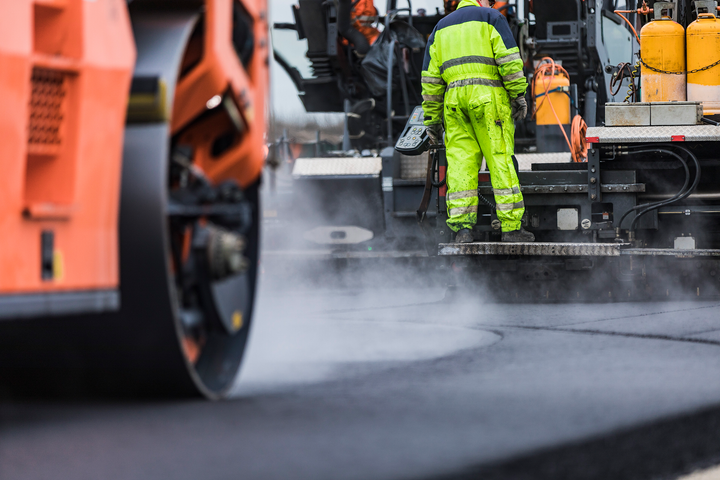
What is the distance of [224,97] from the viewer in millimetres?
2643

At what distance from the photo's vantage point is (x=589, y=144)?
245 inches

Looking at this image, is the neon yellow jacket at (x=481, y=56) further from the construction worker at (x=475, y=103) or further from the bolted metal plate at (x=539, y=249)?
the bolted metal plate at (x=539, y=249)

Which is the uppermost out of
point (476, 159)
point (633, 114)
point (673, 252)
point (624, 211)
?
point (633, 114)

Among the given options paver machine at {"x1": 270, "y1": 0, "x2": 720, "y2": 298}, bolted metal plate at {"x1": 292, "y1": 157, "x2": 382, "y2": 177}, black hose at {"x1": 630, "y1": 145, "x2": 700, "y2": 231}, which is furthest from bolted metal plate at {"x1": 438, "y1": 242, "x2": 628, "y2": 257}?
bolted metal plate at {"x1": 292, "y1": 157, "x2": 382, "y2": 177}

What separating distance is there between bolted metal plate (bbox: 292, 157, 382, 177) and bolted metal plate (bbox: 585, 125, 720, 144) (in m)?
2.08

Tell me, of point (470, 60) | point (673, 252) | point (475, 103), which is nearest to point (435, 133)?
point (475, 103)

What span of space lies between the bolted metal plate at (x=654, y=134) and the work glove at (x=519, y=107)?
0.51 meters

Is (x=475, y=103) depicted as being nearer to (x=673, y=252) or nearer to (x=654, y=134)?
(x=654, y=134)

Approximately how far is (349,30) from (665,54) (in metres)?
3.65

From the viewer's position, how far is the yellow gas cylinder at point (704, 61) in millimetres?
6641

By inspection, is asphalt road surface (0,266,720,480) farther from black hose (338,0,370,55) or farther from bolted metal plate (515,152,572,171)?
black hose (338,0,370,55)

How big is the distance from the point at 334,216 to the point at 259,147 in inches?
196

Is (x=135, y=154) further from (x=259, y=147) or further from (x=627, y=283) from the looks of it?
(x=627, y=283)

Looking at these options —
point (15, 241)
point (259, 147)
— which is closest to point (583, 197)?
point (259, 147)
